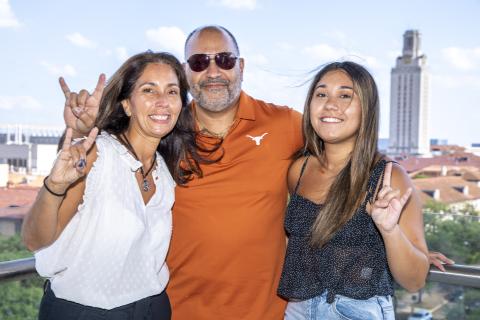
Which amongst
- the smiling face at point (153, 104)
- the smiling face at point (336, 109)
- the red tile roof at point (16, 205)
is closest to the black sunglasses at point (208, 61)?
the smiling face at point (153, 104)

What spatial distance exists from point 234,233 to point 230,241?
35 millimetres

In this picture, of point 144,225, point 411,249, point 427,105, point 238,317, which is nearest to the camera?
point 411,249

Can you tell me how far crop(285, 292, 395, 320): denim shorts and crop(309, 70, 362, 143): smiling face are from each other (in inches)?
21.8

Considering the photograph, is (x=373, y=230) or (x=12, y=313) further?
(x=12, y=313)

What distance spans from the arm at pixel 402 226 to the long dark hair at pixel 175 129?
843mm

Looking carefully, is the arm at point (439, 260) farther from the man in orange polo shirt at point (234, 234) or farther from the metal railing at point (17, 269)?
the metal railing at point (17, 269)

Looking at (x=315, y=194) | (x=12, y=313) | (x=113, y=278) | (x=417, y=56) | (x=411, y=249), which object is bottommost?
(x=12, y=313)

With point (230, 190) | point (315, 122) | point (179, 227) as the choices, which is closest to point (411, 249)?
point (315, 122)

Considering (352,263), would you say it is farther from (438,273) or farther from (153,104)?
(153,104)

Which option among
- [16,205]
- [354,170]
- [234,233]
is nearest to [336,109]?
[354,170]

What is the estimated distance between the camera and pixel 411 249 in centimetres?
174

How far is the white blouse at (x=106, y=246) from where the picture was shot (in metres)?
1.74

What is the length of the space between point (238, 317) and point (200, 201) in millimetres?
477

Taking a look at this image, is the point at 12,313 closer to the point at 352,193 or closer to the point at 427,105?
the point at 352,193
